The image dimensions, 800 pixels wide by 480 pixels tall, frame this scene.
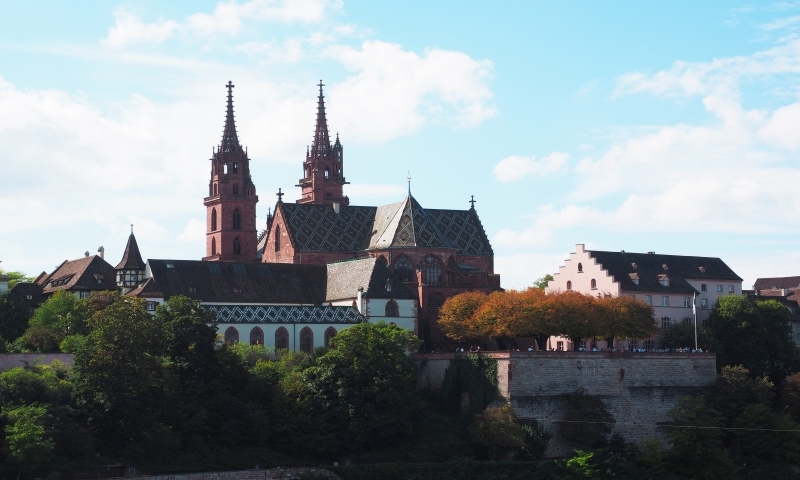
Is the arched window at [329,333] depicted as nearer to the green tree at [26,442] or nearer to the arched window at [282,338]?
the arched window at [282,338]

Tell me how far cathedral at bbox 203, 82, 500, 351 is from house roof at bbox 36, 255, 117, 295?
16.2 meters

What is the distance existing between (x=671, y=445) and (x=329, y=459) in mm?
23976

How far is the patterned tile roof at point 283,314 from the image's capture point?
332ft

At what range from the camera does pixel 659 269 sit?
12019cm

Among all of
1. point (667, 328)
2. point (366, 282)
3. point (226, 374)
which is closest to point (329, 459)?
point (226, 374)

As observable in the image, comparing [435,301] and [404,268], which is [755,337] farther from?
[404,268]

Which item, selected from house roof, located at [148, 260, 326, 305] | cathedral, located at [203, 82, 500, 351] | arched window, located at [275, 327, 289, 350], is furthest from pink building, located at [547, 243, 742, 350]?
arched window, located at [275, 327, 289, 350]

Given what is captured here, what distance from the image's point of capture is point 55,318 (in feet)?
323

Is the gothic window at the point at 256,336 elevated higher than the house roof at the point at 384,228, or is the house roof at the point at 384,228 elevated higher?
the house roof at the point at 384,228

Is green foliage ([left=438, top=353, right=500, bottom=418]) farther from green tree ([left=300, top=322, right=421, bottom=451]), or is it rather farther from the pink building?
the pink building

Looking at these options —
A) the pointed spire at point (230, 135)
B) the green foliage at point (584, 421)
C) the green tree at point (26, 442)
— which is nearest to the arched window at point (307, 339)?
the green foliage at point (584, 421)

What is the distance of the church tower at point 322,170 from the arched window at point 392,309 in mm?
44446

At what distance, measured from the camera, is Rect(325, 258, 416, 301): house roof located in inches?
4230

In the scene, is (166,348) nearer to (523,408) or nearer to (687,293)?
(523,408)
